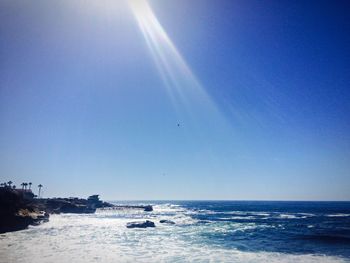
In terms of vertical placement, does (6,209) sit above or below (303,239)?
above

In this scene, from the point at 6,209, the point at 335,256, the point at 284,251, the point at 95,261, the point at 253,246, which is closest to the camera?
the point at 95,261

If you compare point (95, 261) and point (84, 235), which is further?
point (84, 235)

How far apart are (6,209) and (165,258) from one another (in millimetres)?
31784

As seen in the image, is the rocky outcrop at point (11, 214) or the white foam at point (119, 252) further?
the rocky outcrop at point (11, 214)

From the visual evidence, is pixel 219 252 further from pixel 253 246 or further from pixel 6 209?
pixel 6 209

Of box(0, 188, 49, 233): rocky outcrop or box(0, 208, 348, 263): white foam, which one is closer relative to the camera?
box(0, 208, 348, 263): white foam

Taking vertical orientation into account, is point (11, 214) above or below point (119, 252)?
above

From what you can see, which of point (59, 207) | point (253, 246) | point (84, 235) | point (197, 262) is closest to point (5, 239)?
point (84, 235)

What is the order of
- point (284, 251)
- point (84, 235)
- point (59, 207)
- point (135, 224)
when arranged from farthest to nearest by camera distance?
point (59, 207) < point (135, 224) < point (84, 235) < point (284, 251)

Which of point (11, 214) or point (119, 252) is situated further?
point (11, 214)

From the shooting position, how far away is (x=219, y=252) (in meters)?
27.9

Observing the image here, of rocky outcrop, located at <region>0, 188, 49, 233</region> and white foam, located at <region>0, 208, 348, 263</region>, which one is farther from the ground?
rocky outcrop, located at <region>0, 188, 49, 233</region>

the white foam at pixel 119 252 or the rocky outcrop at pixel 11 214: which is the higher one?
the rocky outcrop at pixel 11 214

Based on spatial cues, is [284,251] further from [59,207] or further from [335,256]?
[59,207]
